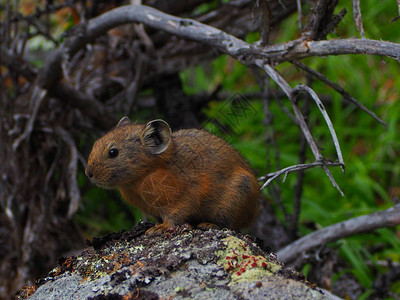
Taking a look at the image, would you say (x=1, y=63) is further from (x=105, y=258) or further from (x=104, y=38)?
(x=105, y=258)

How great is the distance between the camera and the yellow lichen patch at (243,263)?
103 inches

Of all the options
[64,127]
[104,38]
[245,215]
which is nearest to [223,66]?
[104,38]

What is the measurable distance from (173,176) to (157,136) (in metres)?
0.30

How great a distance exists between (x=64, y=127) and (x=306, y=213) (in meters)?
2.83

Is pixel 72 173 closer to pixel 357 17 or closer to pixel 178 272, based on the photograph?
pixel 178 272

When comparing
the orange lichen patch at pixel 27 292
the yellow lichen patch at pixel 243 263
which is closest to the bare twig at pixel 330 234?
the yellow lichen patch at pixel 243 263

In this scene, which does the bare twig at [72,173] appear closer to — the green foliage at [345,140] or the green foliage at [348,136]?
the green foliage at [345,140]

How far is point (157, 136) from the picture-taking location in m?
3.69

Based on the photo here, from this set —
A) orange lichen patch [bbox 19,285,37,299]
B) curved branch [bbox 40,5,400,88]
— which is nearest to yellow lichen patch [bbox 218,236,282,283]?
orange lichen patch [bbox 19,285,37,299]

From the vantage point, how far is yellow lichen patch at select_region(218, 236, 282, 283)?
2.61 m

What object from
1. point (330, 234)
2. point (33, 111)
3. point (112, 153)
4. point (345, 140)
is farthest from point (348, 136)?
point (112, 153)

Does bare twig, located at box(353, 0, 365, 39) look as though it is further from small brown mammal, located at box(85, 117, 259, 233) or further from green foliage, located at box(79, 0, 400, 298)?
green foliage, located at box(79, 0, 400, 298)

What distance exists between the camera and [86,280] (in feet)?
9.49

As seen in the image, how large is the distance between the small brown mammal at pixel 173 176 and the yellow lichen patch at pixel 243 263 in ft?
2.16
